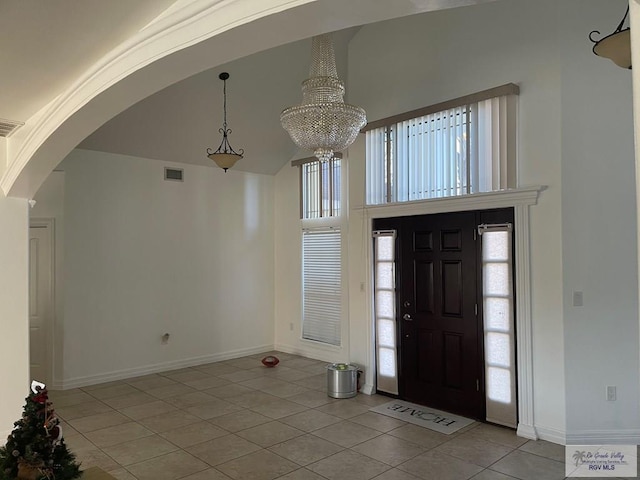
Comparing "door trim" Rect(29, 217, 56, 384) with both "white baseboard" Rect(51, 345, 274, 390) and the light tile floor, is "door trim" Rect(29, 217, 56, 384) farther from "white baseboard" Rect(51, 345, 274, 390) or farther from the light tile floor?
the light tile floor

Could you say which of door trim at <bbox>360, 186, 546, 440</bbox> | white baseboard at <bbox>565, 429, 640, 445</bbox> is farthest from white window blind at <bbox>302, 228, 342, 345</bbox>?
white baseboard at <bbox>565, 429, 640, 445</bbox>

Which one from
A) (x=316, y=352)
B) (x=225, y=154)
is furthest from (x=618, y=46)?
(x=316, y=352)

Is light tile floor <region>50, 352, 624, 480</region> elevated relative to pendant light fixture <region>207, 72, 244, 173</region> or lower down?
lower down

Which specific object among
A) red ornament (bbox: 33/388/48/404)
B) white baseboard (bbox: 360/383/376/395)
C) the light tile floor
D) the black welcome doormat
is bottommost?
the light tile floor

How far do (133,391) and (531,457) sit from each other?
4571mm

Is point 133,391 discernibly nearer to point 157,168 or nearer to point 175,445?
point 175,445

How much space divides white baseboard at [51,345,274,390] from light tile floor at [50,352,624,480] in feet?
0.52

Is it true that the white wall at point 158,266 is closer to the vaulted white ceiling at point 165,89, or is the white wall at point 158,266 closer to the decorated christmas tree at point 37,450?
the vaulted white ceiling at point 165,89

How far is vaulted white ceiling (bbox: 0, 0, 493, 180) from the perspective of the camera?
186 centimetres

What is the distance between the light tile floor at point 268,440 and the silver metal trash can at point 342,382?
0.10 meters

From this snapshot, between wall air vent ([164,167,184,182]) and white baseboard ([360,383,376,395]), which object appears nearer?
white baseboard ([360,383,376,395])

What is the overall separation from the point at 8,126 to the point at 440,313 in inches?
168

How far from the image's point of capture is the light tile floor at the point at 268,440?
3.80 meters

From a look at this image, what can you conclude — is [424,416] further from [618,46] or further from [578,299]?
[618,46]
